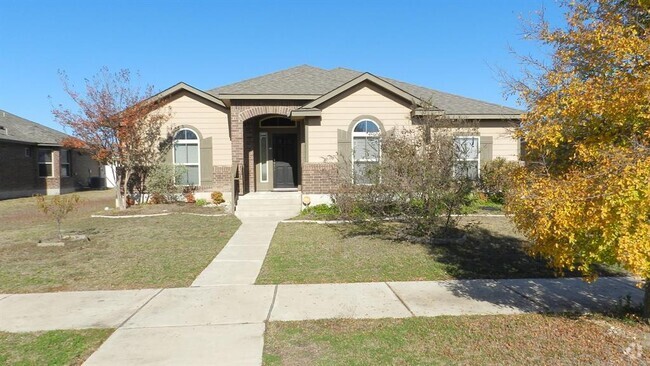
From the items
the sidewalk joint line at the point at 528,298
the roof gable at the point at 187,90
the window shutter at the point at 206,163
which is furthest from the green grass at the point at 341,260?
the roof gable at the point at 187,90

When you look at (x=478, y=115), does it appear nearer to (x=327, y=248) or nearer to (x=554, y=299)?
(x=327, y=248)

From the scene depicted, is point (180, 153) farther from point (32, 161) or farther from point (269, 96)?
point (32, 161)

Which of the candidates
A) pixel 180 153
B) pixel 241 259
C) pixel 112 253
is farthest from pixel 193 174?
pixel 241 259

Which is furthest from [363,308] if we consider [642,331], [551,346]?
[642,331]

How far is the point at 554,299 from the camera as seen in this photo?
5.23 metres

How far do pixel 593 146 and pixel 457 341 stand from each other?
2.24 meters

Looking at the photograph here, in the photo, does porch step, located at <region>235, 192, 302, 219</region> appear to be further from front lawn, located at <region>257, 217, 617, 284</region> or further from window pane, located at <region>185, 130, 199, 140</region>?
Answer: window pane, located at <region>185, 130, 199, 140</region>

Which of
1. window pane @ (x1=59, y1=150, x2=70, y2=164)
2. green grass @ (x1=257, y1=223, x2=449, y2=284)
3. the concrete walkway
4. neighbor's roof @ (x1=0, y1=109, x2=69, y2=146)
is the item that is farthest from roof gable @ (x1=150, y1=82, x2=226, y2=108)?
window pane @ (x1=59, y1=150, x2=70, y2=164)

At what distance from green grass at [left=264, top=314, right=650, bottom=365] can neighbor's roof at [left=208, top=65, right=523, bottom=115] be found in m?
10.1

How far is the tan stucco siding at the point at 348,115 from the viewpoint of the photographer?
13.1 meters

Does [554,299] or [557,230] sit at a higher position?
[557,230]

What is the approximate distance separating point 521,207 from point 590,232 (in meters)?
0.61

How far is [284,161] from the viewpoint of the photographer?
16.1m

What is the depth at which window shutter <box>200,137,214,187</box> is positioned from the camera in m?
14.9
